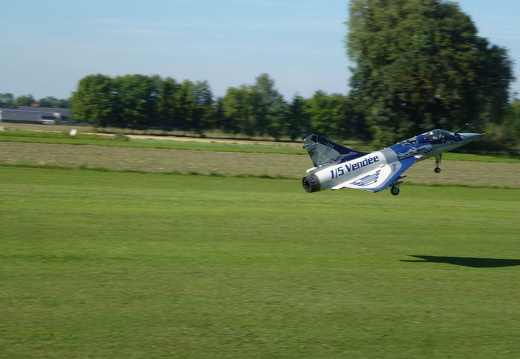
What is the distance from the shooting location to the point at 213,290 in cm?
2058

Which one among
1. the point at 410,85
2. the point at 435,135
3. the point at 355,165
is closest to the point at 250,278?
the point at 355,165

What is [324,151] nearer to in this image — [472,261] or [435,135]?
[435,135]

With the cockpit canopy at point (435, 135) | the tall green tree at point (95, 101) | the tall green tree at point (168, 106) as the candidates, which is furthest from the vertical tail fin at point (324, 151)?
the tall green tree at point (95, 101)

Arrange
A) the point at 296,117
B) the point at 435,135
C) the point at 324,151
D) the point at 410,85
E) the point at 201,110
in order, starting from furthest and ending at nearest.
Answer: the point at 201,110 < the point at 296,117 < the point at 410,85 < the point at 435,135 < the point at 324,151

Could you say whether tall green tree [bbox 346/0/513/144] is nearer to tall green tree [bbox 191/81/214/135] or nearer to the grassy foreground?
the grassy foreground

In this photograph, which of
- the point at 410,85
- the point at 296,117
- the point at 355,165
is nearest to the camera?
the point at 355,165

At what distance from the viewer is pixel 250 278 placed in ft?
72.7

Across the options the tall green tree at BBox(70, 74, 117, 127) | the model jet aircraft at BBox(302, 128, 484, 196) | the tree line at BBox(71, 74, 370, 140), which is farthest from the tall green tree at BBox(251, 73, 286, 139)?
the model jet aircraft at BBox(302, 128, 484, 196)

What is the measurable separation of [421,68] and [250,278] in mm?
54720

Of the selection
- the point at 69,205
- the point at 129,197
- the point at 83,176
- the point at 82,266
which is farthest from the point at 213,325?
the point at 83,176

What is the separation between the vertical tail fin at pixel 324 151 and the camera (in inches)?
944

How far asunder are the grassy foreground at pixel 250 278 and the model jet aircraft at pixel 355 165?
126 inches

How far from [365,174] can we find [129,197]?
2057cm

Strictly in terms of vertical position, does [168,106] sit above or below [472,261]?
above
